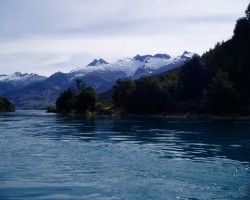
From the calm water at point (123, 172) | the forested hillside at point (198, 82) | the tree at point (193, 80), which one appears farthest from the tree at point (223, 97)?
the calm water at point (123, 172)

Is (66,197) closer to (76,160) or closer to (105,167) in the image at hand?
(105,167)

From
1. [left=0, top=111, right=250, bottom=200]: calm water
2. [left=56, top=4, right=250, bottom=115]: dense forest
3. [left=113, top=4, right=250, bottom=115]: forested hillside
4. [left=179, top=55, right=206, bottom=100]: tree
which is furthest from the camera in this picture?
[left=179, top=55, right=206, bottom=100]: tree

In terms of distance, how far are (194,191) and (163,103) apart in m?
157

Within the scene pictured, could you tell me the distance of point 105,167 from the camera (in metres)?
34.6

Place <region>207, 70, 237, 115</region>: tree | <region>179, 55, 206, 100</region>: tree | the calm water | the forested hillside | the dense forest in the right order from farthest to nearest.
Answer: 1. <region>179, 55, 206, 100</region>: tree
2. the forested hillside
3. the dense forest
4. <region>207, 70, 237, 115</region>: tree
5. the calm water

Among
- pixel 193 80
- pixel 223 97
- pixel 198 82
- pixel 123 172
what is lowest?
pixel 123 172

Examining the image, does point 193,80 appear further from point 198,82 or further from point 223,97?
point 223,97

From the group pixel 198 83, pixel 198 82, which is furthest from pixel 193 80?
pixel 198 83

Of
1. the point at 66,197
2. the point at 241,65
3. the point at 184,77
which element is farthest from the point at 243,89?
the point at 66,197

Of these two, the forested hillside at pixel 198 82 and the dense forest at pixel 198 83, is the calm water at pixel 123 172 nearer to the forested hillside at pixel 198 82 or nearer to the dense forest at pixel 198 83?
the dense forest at pixel 198 83

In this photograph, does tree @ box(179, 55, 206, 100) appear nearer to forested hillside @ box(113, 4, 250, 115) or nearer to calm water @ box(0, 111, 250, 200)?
forested hillside @ box(113, 4, 250, 115)

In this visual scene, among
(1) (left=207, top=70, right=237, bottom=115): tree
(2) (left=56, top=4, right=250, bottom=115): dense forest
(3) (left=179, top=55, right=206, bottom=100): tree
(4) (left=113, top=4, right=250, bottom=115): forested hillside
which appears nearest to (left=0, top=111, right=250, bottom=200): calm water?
(1) (left=207, top=70, right=237, bottom=115): tree

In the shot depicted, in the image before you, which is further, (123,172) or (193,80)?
(193,80)

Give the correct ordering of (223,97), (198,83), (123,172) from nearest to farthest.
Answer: (123,172) < (223,97) < (198,83)
